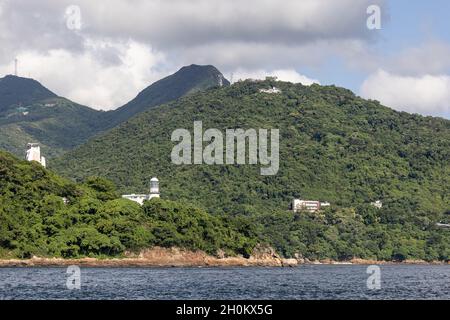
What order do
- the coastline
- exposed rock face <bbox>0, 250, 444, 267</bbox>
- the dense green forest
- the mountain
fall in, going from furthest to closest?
1. the dense green forest
2. the mountain
3. exposed rock face <bbox>0, 250, 444, 267</bbox>
4. the coastline

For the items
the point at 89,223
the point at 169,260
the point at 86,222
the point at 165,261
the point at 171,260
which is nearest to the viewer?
the point at 89,223

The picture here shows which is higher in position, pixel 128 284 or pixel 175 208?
pixel 175 208

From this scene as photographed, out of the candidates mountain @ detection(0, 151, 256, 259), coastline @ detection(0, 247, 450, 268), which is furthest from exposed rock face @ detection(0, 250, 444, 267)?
mountain @ detection(0, 151, 256, 259)

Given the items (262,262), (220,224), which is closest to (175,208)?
(220,224)

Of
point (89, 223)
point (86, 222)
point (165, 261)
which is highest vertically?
point (86, 222)

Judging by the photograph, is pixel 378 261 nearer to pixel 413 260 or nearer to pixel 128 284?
pixel 413 260

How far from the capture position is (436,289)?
78.5 meters

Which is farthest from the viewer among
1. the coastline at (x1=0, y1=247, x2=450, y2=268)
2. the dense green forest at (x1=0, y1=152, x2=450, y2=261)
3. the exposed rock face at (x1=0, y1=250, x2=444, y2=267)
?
the dense green forest at (x1=0, y1=152, x2=450, y2=261)

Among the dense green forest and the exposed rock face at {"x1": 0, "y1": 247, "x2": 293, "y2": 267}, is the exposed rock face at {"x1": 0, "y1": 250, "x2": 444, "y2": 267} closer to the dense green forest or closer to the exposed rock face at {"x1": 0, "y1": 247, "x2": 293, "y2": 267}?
the exposed rock face at {"x1": 0, "y1": 247, "x2": 293, "y2": 267}

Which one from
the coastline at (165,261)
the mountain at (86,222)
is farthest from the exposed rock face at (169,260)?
the mountain at (86,222)

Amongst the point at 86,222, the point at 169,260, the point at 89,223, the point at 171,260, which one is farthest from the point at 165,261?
the point at 86,222

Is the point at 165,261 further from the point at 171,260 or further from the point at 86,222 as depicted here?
the point at 86,222

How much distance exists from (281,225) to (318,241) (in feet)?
28.6
